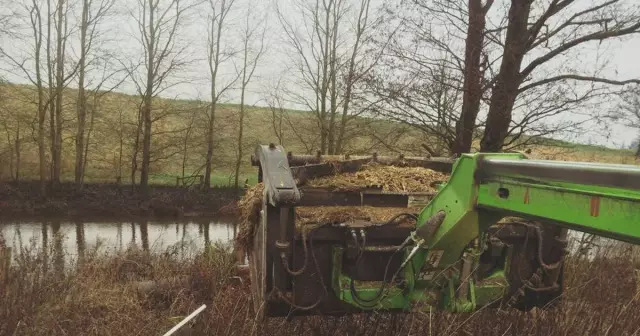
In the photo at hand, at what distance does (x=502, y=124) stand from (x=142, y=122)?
21664mm

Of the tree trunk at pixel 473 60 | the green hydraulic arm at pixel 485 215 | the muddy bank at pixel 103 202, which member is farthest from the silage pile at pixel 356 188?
the muddy bank at pixel 103 202

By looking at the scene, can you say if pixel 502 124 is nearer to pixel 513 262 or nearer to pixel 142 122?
pixel 513 262

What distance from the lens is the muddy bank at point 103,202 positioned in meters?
21.5

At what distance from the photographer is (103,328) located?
Answer: 475 cm

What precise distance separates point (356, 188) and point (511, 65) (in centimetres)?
620

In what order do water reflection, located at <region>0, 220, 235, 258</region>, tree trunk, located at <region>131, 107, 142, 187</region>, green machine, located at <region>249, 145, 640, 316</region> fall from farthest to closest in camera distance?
1. tree trunk, located at <region>131, 107, 142, 187</region>
2. water reflection, located at <region>0, 220, 235, 258</region>
3. green machine, located at <region>249, 145, 640, 316</region>

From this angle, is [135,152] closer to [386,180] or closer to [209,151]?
[209,151]

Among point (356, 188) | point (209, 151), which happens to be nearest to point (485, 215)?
point (356, 188)

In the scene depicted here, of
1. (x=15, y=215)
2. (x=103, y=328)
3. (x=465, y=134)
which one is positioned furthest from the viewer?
(x=15, y=215)

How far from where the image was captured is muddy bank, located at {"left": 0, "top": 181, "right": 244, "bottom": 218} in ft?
70.5

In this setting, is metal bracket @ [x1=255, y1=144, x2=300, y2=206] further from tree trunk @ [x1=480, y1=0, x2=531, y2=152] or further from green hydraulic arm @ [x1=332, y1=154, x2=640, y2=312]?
tree trunk @ [x1=480, y1=0, x2=531, y2=152]

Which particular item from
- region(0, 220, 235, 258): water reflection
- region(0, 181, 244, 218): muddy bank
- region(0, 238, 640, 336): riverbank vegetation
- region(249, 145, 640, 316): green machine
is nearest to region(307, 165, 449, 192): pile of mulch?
region(249, 145, 640, 316): green machine

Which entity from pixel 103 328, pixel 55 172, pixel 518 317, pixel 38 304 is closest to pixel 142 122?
pixel 55 172

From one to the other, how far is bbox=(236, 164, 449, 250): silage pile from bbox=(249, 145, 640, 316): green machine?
0.45 ft
